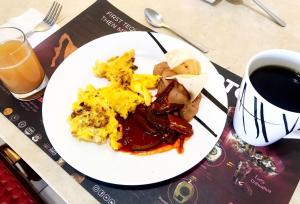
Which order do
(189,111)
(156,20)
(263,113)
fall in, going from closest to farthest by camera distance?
(263,113) → (189,111) → (156,20)

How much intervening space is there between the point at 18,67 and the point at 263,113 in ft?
1.72

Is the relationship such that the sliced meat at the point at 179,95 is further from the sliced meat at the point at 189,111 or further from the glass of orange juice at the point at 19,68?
the glass of orange juice at the point at 19,68

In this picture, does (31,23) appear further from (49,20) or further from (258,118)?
(258,118)

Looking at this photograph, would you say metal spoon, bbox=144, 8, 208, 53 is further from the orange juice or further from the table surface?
the orange juice

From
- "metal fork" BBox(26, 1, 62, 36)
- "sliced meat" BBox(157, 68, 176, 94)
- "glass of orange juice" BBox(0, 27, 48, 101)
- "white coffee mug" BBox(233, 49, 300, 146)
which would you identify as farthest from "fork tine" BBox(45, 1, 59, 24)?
"white coffee mug" BBox(233, 49, 300, 146)

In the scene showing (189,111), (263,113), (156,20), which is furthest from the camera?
(156,20)

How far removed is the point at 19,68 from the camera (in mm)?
669

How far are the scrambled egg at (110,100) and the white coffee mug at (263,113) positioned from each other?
21 centimetres

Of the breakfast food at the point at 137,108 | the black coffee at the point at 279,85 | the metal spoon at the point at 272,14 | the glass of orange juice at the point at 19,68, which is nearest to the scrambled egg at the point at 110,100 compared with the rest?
the breakfast food at the point at 137,108

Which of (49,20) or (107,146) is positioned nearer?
(107,146)

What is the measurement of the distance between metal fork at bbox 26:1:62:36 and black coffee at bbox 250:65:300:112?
584mm

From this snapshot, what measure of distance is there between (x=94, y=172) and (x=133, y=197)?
0.09 meters

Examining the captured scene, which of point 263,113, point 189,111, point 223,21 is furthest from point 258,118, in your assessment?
point 223,21

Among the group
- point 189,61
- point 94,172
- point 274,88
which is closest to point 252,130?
point 274,88
